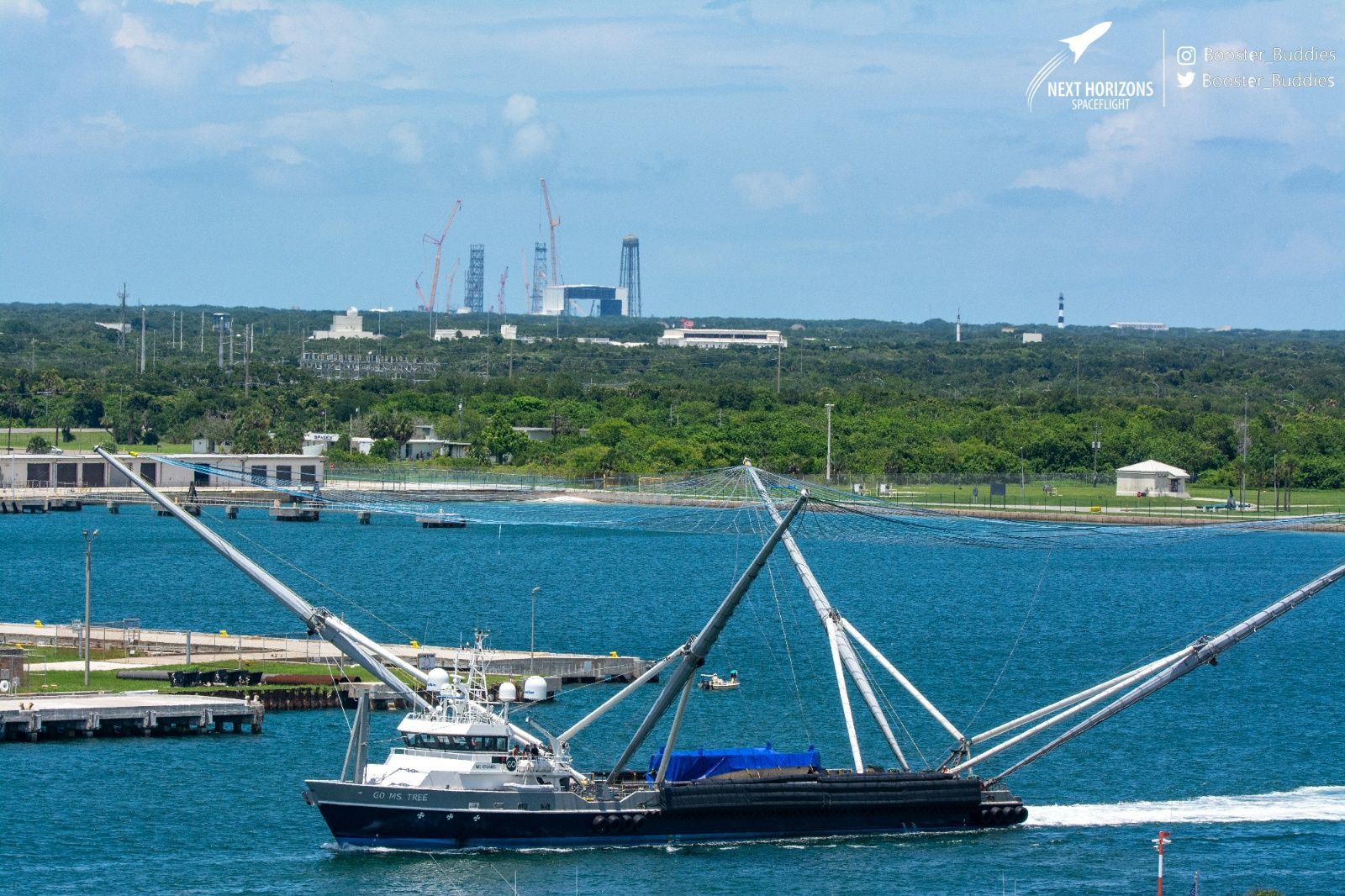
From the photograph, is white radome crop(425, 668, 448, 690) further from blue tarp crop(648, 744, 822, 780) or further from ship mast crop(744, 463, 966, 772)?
ship mast crop(744, 463, 966, 772)

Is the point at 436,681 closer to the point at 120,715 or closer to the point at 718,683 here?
the point at 120,715

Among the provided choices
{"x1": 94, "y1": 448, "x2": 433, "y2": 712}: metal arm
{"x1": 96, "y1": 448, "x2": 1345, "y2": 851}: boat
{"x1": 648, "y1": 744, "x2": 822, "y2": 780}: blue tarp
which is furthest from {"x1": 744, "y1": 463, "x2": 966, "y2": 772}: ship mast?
{"x1": 94, "y1": 448, "x2": 433, "y2": 712}: metal arm

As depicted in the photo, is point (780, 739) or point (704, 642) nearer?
point (704, 642)

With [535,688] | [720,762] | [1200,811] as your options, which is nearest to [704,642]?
[720,762]

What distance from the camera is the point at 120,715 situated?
7662 cm

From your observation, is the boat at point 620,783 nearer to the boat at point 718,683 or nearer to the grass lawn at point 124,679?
the grass lawn at point 124,679

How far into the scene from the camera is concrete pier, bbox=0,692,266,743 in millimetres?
75375

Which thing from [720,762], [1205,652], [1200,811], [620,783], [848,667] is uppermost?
[1205,652]

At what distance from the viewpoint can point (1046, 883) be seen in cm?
5928

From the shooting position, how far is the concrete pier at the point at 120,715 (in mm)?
75375

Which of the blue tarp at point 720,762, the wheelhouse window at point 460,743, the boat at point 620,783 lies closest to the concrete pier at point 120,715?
the boat at point 620,783

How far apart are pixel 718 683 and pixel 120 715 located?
89.6ft

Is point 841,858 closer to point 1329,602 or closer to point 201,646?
point 201,646

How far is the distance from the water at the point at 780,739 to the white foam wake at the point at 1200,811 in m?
0.14
